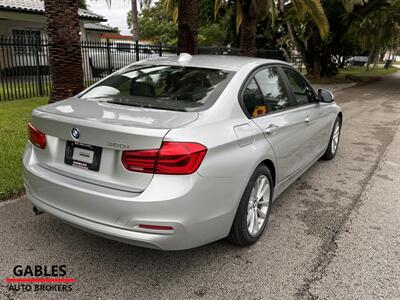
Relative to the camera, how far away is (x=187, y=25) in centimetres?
993

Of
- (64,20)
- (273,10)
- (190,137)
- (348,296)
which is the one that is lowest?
(348,296)

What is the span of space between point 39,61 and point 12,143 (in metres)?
6.69

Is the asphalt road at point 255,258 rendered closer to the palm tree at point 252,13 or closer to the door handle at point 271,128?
the door handle at point 271,128

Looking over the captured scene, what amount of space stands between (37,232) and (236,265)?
1850 mm

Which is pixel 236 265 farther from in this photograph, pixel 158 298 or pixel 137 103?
pixel 137 103

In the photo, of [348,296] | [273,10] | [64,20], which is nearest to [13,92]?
[64,20]

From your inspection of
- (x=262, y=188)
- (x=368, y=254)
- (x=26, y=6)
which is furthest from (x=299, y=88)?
(x=26, y=6)

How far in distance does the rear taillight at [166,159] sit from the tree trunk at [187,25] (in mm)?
7896

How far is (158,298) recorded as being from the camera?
2758 millimetres

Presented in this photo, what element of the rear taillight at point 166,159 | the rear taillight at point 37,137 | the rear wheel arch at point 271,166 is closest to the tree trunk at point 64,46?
the rear taillight at point 37,137

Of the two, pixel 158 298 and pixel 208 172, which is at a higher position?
pixel 208 172

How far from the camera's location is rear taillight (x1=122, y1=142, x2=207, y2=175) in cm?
260

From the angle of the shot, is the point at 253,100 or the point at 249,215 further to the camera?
the point at 253,100

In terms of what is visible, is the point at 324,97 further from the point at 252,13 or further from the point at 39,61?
the point at 39,61
